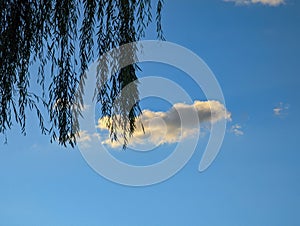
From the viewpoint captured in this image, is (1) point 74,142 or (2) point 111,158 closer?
(1) point 74,142

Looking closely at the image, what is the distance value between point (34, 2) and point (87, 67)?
627mm

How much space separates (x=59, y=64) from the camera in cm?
355

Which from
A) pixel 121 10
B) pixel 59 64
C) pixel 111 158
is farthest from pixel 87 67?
pixel 111 158

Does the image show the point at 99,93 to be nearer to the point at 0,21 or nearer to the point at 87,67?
the point at 87,67

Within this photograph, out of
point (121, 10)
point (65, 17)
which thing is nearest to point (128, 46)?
point (121, 10)

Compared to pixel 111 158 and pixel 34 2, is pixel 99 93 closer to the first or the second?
pixel 111 158

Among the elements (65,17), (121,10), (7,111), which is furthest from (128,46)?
(7,111)

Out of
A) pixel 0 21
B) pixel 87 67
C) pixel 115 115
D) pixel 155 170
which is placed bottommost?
pixel 155 170

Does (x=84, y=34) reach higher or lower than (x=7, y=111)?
higher

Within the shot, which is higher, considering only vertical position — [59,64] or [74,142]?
[59,64]

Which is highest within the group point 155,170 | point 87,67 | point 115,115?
point 87,67

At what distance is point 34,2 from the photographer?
359cm

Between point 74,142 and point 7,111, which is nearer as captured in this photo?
point 74,142

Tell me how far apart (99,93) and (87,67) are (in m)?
0.21
